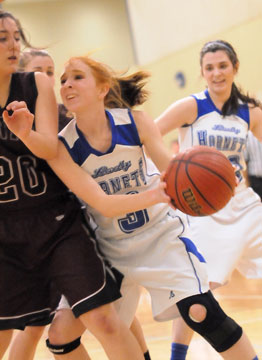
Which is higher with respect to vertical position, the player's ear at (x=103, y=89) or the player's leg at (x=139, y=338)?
the player's ear at (x=103, y=89)

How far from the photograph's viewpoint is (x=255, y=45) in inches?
355

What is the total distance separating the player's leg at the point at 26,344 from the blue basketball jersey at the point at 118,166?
71 cm

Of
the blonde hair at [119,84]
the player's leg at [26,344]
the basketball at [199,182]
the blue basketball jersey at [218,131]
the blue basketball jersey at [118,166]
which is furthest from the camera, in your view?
the blue basketball jersey at [218,131]

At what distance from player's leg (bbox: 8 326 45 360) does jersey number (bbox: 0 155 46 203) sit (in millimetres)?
829

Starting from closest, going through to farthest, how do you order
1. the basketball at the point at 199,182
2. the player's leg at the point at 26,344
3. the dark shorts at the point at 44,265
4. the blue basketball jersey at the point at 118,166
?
the basketball at the point at 199,182, the dark shorts at the point at 44,265, the blue basketball jersey at the point at 118,166, the player's leg at the point at 26,344

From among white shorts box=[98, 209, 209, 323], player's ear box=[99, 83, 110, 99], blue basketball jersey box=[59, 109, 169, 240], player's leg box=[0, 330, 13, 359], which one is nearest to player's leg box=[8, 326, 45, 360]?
player's leg box=[0, 330, 13, 359]

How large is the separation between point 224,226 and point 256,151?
4.14m

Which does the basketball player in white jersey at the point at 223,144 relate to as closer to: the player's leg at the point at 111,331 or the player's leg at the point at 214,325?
the player's leg at the point at 214,325

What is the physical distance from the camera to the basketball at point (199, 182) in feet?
8.53

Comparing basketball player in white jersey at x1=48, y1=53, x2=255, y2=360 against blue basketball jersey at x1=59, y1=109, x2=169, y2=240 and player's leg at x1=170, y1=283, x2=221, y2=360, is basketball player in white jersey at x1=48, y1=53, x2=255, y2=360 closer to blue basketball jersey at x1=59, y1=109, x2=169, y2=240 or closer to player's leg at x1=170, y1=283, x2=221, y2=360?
blue basketball jersey at x1=59, y1=109, x2=169, y2=240

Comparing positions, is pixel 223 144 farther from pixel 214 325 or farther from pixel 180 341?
pixel 214 325

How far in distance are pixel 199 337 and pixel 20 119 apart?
2.78 metres

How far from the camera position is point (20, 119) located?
2.72m

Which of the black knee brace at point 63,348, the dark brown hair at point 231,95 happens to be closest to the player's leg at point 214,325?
the black knee brace at point 63,348
